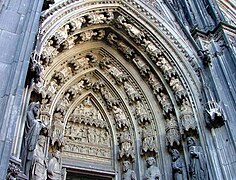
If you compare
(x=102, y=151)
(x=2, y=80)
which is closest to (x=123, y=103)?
(x=102, y=151)

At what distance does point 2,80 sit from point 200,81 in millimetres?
4756

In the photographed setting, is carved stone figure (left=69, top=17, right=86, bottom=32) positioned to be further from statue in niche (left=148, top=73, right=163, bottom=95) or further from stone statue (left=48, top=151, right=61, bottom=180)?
stone statue (left=48, top=151, right=61, bottom=180)

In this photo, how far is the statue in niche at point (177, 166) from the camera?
22.3ft

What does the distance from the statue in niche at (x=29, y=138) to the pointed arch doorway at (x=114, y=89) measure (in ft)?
4.71

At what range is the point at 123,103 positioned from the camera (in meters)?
8.33

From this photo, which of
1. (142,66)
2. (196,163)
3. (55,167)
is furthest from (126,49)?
(55,167)

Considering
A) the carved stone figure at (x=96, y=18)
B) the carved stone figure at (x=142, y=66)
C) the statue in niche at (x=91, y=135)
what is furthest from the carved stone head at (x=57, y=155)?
the carved stone figure at (x=96, y=18)

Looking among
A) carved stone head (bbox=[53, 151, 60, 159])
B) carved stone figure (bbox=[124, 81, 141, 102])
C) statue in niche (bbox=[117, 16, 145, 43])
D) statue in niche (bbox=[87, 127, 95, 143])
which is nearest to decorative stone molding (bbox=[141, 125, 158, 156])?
carved stone figure (bbox=[124, 81, 141, 102])

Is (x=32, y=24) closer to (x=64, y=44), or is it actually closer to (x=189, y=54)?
(x=64, y=44)

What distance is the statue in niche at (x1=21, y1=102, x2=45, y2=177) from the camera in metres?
4.64

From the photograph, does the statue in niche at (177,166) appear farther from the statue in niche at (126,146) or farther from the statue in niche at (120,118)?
the statue in niche at (120,118)

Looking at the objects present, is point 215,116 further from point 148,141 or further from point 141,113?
point 141,113

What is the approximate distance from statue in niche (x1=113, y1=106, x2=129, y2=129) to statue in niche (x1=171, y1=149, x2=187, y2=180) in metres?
1.44

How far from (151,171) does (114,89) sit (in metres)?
2.40
